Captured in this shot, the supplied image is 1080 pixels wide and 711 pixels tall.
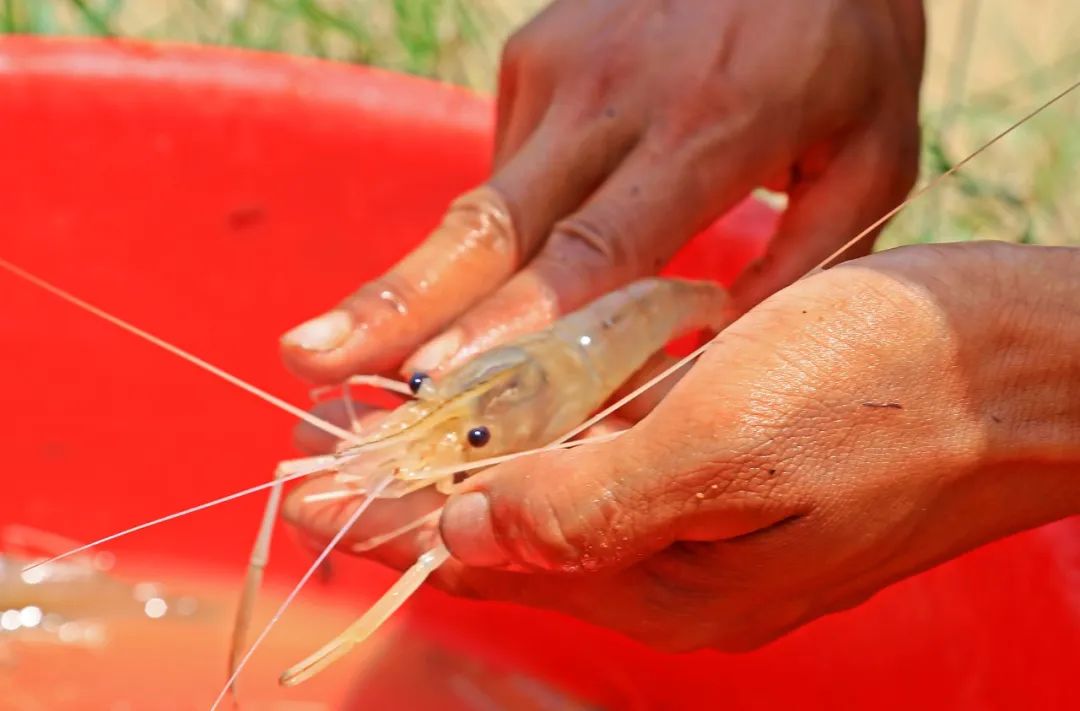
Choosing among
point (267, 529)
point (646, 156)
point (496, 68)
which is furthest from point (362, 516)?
point (496, 68)

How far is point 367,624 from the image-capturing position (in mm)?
576

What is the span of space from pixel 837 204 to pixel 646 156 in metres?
0.13

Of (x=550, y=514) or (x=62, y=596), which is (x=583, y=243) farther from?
(x=62, y=596)

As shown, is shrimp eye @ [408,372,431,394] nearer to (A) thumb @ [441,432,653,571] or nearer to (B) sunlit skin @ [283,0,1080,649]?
(B) sunlit skin @ [283,0,1080,649]

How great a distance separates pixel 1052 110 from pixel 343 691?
1153 mm

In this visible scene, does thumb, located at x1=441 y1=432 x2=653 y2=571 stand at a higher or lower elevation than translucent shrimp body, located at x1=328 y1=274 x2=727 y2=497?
lower

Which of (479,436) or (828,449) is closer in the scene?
(828,449)

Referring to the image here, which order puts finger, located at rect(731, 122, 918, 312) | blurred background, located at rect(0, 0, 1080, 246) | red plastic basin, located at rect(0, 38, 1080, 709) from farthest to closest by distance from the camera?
1. blurred background, located at rect(0, 0, 1080, 246)
2. red plastic basin, located at rect(0, 38, 1080, 709)
3. finger, located at rect(731, 122, 918, 312)

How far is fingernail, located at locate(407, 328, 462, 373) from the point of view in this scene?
0.68 meters

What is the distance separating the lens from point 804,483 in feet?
1.53

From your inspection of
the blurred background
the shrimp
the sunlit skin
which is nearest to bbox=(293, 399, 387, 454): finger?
the sunlit skin

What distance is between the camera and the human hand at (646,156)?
2.25 ft

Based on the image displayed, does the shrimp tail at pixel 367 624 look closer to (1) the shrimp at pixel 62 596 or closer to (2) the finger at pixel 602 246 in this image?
(2) the finger at pixel 602 246

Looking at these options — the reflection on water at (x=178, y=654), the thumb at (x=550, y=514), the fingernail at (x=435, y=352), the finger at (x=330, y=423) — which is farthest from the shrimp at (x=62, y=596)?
the thumb at (x=550, y=514)
